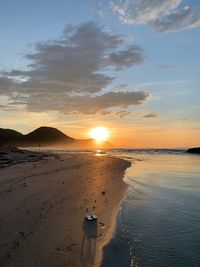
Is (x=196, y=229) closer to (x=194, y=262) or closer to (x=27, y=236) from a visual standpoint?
(x=194, y=262)

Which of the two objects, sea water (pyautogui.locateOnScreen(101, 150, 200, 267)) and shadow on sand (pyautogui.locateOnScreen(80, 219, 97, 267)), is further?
sea water (pyautogui.locateOnScreen(101, 150, 200, 267))

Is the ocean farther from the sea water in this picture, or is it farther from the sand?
the sand

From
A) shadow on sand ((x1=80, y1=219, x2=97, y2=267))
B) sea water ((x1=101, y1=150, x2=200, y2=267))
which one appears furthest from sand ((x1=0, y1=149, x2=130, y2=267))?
sea water ((x1=101, y1=150, x2=200, y2=267))

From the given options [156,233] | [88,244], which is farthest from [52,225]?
[156,233]

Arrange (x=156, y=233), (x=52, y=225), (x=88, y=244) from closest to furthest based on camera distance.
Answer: (x=88, y=244)
(x=52, y=225)
(x=156, y=233)

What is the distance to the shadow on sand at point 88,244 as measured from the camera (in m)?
6.14

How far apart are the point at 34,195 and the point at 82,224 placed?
372 centimetres

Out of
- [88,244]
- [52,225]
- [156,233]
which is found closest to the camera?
[88,244]

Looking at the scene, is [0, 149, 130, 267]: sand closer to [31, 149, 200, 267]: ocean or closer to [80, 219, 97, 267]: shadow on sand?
[80, 219, 97, 267]: shadow on sand

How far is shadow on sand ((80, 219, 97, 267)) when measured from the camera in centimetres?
614

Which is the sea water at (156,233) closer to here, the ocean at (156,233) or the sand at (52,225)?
the ocean at (156,233)

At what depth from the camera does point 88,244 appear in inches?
280

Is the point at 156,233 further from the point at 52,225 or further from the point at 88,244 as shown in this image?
the point at 52,225

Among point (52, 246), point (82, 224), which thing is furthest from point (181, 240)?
point (52, 246)
